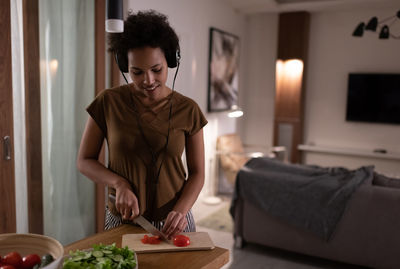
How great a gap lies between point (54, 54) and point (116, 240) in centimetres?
169

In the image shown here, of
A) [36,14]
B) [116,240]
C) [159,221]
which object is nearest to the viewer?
[116,240]

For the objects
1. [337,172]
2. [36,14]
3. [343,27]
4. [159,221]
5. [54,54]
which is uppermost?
[343,27]

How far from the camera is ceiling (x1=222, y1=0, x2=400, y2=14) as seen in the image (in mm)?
4727

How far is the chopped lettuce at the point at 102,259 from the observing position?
0.90m

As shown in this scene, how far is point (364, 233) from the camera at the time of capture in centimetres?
272

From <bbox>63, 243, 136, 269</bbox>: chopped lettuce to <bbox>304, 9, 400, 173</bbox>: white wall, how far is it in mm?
4790

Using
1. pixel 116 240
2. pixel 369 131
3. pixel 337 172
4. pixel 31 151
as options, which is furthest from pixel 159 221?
pixel 369 131

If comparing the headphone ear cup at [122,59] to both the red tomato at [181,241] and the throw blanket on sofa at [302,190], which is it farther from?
the throw blanket on sofa at [302,190]

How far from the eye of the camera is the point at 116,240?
123cm

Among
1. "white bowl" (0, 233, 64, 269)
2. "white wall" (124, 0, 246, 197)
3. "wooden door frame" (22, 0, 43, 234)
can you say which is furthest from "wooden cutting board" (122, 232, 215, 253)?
"white wall" (124, 0, 246, 197)

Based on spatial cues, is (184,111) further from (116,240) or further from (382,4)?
(382,4)

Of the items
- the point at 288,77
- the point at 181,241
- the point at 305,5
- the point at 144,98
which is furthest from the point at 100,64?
the point at 288,77

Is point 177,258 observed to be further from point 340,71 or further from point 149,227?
point 340,71

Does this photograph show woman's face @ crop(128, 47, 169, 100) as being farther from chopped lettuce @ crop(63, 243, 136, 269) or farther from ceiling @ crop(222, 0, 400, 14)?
ceiling @ crop(222, 0, 400, 14)
